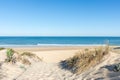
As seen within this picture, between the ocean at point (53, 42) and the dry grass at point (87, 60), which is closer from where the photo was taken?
the dry grass at point (87, 60)

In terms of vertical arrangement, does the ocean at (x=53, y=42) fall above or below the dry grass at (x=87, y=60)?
below

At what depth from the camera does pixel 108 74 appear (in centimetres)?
710

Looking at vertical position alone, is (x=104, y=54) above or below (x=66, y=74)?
above

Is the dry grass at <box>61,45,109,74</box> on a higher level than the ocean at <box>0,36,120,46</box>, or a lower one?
higher

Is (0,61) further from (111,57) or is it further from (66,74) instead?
(111,57)

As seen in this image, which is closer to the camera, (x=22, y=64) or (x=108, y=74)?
(x=108, y=74)

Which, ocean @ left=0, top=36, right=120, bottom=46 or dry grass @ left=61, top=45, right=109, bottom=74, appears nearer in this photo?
dry grass @ left=61, top=45, right=109, bottom=74

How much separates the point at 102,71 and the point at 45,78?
189cm

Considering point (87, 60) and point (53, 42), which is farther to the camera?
point (53, 42)

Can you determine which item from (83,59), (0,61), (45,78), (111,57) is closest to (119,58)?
(111,57)

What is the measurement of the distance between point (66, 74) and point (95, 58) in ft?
4.18

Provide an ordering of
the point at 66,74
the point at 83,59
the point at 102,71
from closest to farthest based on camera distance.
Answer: the point at 102,71, the point at 66,74, the point at 83,59

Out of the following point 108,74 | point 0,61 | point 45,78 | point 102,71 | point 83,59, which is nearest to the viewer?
point 108,74

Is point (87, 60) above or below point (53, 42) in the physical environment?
above
